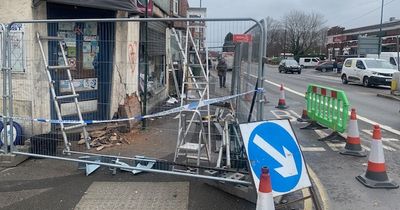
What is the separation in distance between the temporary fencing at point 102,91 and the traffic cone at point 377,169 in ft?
6.00

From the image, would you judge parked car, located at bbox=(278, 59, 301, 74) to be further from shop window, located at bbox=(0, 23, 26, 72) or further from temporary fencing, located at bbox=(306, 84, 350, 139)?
shop window, located at bbox=(0, 23, 26, 72)

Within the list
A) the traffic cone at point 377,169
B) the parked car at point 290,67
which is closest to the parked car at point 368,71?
the traffic cone at point 377,169

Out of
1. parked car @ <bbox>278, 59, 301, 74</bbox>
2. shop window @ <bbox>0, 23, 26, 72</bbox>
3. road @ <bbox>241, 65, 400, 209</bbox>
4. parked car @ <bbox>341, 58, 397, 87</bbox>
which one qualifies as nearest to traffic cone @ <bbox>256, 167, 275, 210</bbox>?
road @ <bbox>241, 65, 400, 209</bbox>

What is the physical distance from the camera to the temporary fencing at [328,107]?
27.3 feet

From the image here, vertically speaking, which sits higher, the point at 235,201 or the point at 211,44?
the point at 211,44

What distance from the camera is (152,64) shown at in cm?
1127

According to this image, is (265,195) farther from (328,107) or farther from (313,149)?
(328,107)

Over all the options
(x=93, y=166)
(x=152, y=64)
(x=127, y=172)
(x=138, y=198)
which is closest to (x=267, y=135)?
(x=138, y=198)

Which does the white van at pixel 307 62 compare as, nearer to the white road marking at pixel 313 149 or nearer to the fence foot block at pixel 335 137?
the fence foot block at pixel 335 137

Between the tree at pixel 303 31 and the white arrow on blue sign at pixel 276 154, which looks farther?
the tree at pixel 303 31

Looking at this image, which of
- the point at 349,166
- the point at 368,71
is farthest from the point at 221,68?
the point at 368,71

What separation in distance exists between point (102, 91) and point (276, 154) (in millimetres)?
4757

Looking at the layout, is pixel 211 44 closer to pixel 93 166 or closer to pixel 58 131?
pixel 93 166

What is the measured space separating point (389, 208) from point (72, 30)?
617cm
